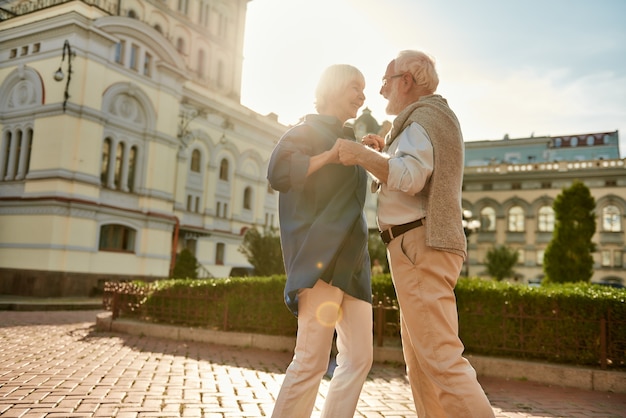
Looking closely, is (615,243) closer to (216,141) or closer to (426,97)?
(216,141)

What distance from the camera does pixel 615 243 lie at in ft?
125

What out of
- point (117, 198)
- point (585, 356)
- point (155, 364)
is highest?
point (117, 198)

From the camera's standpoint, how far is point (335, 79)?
290cm

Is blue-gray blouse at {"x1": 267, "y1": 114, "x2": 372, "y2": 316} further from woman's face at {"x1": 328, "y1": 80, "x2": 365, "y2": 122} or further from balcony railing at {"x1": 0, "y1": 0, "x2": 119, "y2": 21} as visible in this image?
balcony railing at {"x1": 0, "y1": 0, "x2": 119, "y2": 21}

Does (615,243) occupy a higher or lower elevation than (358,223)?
higher

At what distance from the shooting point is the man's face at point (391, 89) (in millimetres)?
2875

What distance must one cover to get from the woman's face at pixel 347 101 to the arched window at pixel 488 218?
4183 centimetres

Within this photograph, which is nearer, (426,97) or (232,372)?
(426,97)

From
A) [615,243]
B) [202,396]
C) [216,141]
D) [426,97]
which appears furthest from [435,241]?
[615,243]

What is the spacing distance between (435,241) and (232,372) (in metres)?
4.11

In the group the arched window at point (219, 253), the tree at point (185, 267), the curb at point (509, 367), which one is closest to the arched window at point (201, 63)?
the arched window at point (219, 253)

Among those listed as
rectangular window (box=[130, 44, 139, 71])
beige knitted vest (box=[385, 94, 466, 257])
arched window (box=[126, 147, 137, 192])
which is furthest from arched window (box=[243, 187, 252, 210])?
beige knitted vest (box=[385, 94, 466, 257])

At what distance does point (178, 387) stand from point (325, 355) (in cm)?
278

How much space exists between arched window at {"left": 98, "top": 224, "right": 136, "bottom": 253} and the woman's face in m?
21.2
